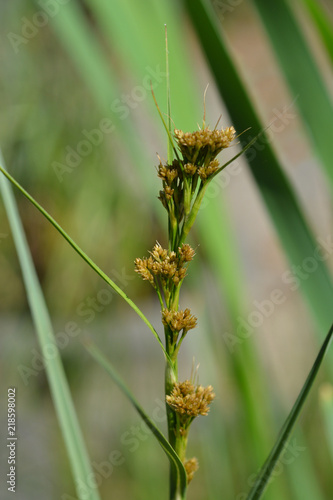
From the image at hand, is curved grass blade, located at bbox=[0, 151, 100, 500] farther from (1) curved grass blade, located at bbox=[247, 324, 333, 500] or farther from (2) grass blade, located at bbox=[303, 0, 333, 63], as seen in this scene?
(2) grass blade, located at bbox=[303, 0, 333, 63]

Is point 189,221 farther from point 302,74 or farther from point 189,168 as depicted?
point 302,74

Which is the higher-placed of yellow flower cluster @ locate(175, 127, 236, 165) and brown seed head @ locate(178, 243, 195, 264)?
yellow flower cluster @ locate(175, 127, 236, 165)

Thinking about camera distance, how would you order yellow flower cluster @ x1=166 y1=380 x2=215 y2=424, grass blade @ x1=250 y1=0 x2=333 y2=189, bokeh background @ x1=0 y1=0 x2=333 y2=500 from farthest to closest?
bokeh background @ x1=0 y1=0 x2=333 y2=500 < grass blade @ x1=250 y1=0 x2=333 y2=189 < yellow flower cluster @ x1=166 y1=380 x2=215 y2=424

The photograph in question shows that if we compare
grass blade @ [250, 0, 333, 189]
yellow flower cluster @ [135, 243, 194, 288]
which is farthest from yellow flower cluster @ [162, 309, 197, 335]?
grass blade @ [250, 0, 333, 189]

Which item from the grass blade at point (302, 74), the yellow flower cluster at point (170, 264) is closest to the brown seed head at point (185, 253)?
the yellow flower cluster at point (170, 264)

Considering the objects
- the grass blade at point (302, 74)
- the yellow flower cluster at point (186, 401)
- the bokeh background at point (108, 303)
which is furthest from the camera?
the bokeh background at point (108, 303)

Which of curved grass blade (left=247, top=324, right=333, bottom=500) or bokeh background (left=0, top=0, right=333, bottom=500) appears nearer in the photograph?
curved grass blade (left=247, top=324, right=333, bottom=500)

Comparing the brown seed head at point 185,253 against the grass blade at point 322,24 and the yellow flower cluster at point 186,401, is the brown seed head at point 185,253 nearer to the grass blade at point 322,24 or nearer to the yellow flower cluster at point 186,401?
the yellow flower cluster at point 186,401

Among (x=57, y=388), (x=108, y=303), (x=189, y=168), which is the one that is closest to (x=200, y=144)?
(x=189, y=168)
